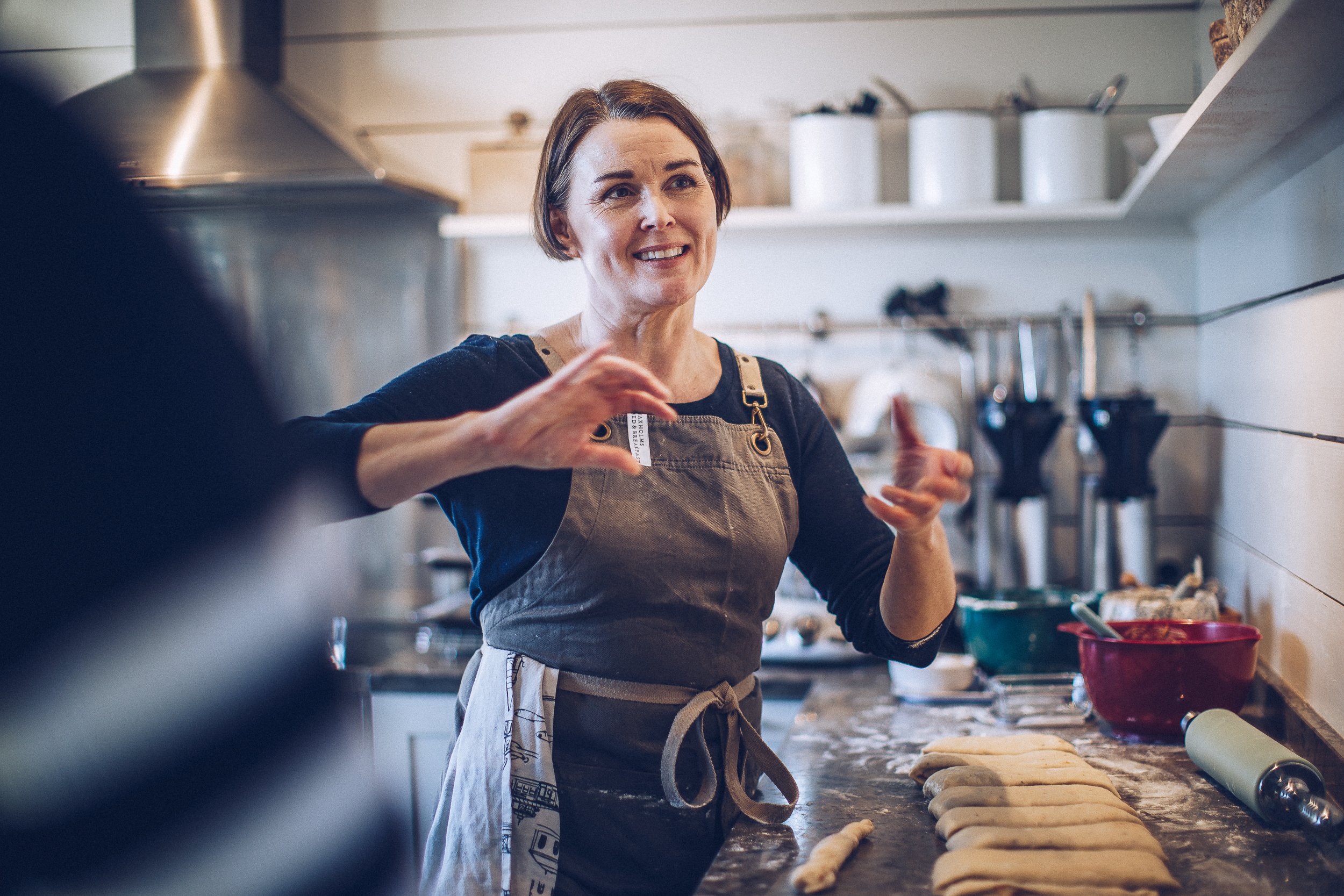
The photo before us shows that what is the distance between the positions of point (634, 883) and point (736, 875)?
19 cm

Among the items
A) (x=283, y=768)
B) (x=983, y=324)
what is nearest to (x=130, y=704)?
(x=283, y=768)

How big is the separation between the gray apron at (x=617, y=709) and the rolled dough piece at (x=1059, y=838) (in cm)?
22

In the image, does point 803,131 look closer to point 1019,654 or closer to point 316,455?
point 1019,654

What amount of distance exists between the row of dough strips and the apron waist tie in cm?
17

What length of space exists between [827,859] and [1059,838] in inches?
8.7

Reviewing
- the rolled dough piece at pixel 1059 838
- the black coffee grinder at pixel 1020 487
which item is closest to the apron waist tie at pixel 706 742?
the rolled dough piece at pixel 1059 838

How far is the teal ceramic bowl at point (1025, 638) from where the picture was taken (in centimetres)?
165

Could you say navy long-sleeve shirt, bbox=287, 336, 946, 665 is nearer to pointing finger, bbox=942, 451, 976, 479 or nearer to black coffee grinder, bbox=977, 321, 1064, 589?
pointing finger, bbox=942, 451, 976, 479

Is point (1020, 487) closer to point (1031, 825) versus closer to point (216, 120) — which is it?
point (1031, 825)

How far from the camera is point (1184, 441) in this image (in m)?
2.10

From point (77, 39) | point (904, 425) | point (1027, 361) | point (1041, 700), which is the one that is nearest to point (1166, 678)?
point (1041, 700)

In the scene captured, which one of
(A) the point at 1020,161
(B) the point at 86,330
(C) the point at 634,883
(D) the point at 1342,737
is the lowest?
(C) the point at 634,883

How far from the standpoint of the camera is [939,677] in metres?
1.62

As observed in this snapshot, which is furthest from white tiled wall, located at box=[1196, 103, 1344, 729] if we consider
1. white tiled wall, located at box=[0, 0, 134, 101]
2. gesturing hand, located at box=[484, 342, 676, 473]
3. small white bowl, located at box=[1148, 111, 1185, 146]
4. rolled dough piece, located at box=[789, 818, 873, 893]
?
white tiled wall, located at box=[0, 0, 134, 101]
